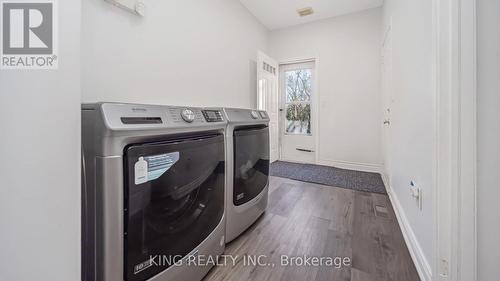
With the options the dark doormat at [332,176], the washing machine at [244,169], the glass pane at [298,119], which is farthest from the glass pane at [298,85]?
the washing machine at [244,169]

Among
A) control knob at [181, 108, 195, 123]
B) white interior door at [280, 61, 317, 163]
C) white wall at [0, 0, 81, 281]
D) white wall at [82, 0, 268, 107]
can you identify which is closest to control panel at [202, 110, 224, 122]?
control knob at [181, 108, 195, 123]

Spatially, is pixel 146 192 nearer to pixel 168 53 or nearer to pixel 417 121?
pixel 168 53

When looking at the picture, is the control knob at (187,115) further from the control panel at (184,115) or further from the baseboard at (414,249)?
the baseboard at (414,249)

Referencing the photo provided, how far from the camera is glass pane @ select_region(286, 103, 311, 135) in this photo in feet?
12.3

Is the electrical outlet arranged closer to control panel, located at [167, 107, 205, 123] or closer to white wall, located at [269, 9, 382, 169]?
control panel, located at [167, 107, 205, 123]

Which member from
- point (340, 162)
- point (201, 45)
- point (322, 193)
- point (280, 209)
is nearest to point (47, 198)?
point (280, 209)

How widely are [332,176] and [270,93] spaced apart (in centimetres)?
172

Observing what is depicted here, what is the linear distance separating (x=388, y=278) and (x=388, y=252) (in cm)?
25

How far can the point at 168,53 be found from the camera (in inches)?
68.7

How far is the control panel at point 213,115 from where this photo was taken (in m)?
1.06

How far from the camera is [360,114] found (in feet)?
10.6

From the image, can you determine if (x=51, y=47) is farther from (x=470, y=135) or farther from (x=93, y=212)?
(x=470, y=135)
